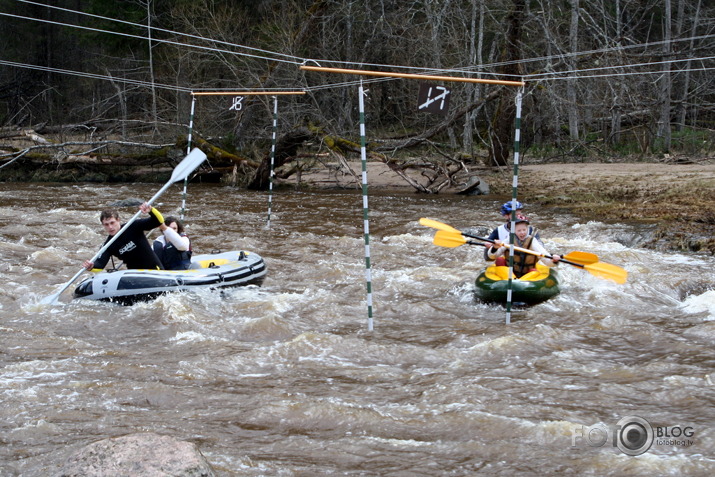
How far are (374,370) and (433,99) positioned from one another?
2.71m

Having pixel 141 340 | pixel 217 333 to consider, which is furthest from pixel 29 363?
pixel 217 333

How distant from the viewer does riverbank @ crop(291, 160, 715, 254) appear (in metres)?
10.2

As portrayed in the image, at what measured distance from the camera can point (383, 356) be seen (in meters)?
5.70

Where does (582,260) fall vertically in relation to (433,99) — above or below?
below

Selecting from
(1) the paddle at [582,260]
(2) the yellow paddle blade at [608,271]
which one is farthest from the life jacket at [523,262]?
(2) the yellow paddle blade at [608,271]

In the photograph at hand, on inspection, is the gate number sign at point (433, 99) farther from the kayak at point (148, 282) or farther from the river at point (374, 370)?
the kayak at point (148, 282)

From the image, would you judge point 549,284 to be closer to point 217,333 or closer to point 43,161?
point 217,333

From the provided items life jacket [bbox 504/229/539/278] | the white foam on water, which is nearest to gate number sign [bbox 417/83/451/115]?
life jacket [bbox 504/229/539/278]

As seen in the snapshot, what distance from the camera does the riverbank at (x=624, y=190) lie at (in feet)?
33.3

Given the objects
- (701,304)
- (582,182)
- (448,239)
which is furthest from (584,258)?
(582,182)

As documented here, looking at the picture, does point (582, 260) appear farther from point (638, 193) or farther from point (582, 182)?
point (582, 182)

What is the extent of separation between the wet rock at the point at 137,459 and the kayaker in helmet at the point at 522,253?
482cm

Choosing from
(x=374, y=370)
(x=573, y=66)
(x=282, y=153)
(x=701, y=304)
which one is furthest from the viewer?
(x=282, y=153)

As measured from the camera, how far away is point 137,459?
2896 millimetres
